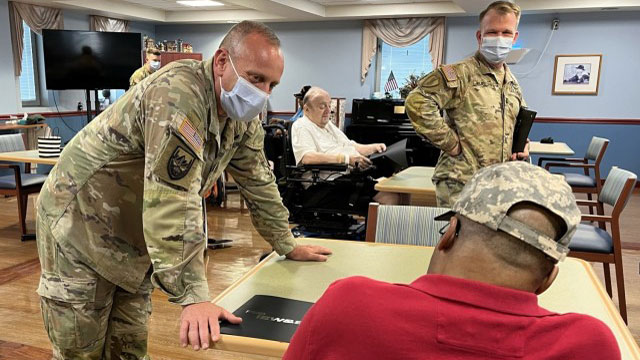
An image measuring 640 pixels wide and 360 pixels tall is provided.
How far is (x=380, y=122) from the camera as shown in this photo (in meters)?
7.54

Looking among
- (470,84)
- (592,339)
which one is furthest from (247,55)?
(470,84)

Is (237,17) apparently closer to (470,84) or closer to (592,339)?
(470,84)

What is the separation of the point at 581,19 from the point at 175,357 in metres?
7.26

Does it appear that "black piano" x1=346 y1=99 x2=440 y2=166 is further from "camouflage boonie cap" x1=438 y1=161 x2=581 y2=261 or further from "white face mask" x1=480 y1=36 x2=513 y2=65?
"camouflage boonie cap" x1=438 y1=161 x2=581 y2=261

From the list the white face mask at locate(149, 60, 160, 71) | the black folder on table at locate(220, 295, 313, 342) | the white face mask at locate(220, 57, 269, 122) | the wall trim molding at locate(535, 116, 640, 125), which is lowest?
the black folder on table at locate(220, 295, 313, 342)

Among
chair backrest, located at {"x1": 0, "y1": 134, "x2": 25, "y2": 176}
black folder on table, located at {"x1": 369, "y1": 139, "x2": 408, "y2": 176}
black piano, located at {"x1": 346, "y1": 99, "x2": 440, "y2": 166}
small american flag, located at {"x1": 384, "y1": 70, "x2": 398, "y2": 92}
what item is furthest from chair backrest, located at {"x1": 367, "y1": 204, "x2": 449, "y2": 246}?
small american flag, located at {"x1": 384, "y1": 70, "x2": 398, "y2": 92}

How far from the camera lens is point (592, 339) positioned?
71 centimetres

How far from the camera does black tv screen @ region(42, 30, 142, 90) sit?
6.61 m

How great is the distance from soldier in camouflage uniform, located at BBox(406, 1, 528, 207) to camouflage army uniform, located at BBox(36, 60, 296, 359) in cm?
96

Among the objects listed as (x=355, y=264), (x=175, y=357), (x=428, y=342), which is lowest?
(x=175, y=357)

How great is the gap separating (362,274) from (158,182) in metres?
0.67

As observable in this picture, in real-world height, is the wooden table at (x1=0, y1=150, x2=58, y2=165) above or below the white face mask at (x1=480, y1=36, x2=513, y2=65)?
below

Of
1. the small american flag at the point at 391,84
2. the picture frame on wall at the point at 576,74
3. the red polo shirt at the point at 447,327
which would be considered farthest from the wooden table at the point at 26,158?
the picture frame on wall at the point at 576,74

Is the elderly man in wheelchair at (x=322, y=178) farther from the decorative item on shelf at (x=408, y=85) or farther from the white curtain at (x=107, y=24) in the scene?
the white curtain at (x=107, y=24)
